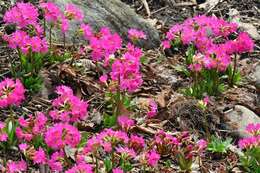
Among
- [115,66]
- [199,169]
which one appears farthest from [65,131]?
[199,169]

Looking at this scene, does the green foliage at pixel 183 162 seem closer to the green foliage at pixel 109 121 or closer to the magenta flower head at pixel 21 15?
the green foliage at pixel 109 121

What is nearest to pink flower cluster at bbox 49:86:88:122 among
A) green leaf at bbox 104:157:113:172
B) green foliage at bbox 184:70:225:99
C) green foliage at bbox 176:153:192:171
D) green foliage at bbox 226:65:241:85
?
green leaf at bbox 104:157:113:172

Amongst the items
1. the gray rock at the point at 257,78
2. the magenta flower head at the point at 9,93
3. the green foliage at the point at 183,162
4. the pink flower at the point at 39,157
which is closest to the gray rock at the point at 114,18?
the gray rock at the point at 257,78

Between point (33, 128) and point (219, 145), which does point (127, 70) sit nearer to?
point (33, 128)

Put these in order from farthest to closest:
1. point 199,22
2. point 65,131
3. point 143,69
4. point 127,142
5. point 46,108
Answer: point 143,69, point 199,22, point 46,108, point 127,142, point 65,131

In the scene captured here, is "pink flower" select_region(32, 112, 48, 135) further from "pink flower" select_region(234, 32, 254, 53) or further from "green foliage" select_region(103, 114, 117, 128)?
"pink flower" select_region(234, 32, 254, 53)

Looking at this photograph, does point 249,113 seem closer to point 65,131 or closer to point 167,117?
point 167,117
